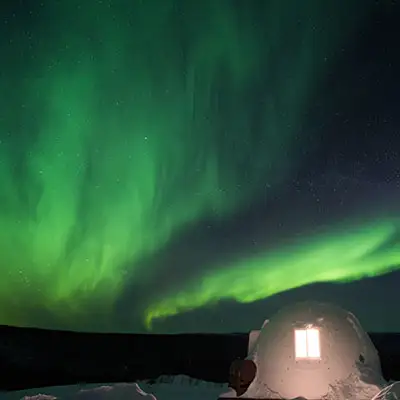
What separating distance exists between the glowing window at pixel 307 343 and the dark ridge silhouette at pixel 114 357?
27089 millimetres

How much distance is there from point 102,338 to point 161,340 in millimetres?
9593

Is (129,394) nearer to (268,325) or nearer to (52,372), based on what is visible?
(268,325)

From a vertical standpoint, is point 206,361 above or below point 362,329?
above

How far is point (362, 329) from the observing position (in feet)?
60.7

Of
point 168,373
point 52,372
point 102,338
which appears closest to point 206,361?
point 168,373

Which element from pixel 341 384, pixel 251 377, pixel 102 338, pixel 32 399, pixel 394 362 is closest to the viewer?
pixel 32 399

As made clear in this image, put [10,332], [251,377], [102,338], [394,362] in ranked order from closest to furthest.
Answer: [251,377], [394,362], [10,332], [102,338]

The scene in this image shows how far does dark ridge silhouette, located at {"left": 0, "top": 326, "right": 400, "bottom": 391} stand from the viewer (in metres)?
48.0

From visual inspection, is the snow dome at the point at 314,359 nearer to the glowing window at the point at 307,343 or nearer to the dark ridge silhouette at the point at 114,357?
the glowing window at the point at 307,343

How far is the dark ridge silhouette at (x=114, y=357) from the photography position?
1889 inches

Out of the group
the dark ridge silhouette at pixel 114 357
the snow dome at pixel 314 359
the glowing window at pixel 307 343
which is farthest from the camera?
the dark ridge silhouette at pixel 114 357

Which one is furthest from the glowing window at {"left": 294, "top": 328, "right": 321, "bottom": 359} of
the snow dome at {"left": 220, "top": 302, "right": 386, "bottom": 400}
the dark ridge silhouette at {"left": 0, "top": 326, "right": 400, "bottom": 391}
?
the dark ridge silhouette at {"left": 0, "top": 326, "right": 400, "bottom": 391}

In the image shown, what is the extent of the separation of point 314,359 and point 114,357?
Answer: 1883 inches

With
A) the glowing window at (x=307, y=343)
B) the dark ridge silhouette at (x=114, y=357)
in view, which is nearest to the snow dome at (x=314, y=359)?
the glowing window at (x=307, y=343)
